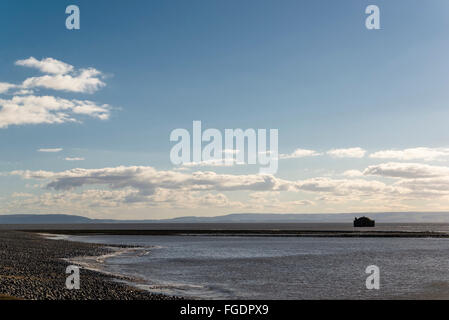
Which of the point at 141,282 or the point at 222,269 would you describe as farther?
the point at 222,269

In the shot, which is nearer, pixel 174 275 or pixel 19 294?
pixel 19 294

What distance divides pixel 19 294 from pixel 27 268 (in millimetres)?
16437

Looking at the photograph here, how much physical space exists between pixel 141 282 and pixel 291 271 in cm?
1919

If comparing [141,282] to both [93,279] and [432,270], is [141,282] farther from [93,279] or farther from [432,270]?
[432,270]
